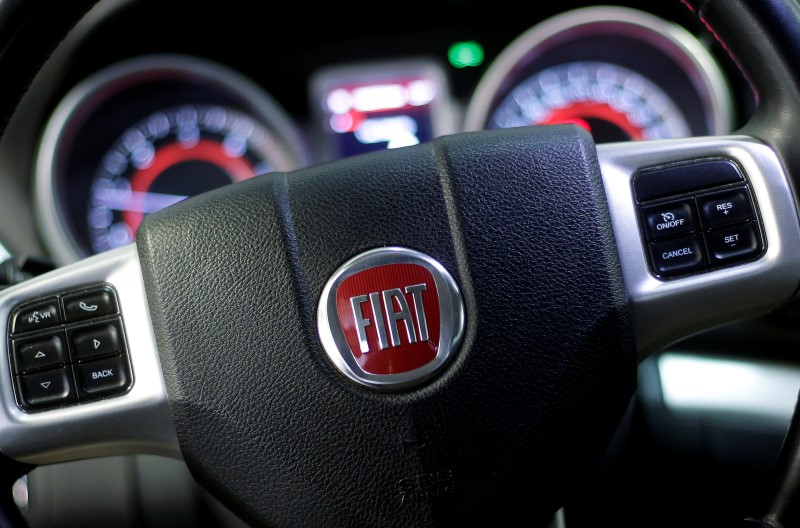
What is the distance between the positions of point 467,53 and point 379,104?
0.85ft

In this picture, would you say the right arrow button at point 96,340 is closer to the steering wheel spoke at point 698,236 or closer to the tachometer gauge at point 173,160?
the steering wheel spoke at point 698,236

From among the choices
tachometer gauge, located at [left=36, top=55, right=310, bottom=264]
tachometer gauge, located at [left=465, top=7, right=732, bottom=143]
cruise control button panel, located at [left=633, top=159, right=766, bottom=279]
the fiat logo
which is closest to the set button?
cruise control button panel, located at [left=633, top=159, right=766, bottom=279]

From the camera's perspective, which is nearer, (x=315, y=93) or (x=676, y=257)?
(x=676, y=257)

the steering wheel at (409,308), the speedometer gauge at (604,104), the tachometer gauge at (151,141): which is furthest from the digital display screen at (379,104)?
the steering wheel at (409,308)

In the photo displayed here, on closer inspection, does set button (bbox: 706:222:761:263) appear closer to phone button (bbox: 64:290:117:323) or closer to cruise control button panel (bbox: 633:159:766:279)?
cruise control button panel (bbox: 633:159:766:279)

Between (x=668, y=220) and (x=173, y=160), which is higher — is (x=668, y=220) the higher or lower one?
the lower one

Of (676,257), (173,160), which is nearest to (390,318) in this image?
(676,257)

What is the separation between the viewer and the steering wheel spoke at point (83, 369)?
31.4 inches

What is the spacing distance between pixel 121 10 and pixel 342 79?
1.77 ft

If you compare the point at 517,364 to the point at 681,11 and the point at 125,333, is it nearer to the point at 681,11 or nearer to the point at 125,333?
the point at 125,333

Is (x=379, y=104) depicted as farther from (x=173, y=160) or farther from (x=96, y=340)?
(x=96, y=340)

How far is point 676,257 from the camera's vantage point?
0.81m

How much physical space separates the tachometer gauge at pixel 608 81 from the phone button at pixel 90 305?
4.97 ft

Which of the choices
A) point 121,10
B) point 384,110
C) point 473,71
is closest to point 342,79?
point 384,110
